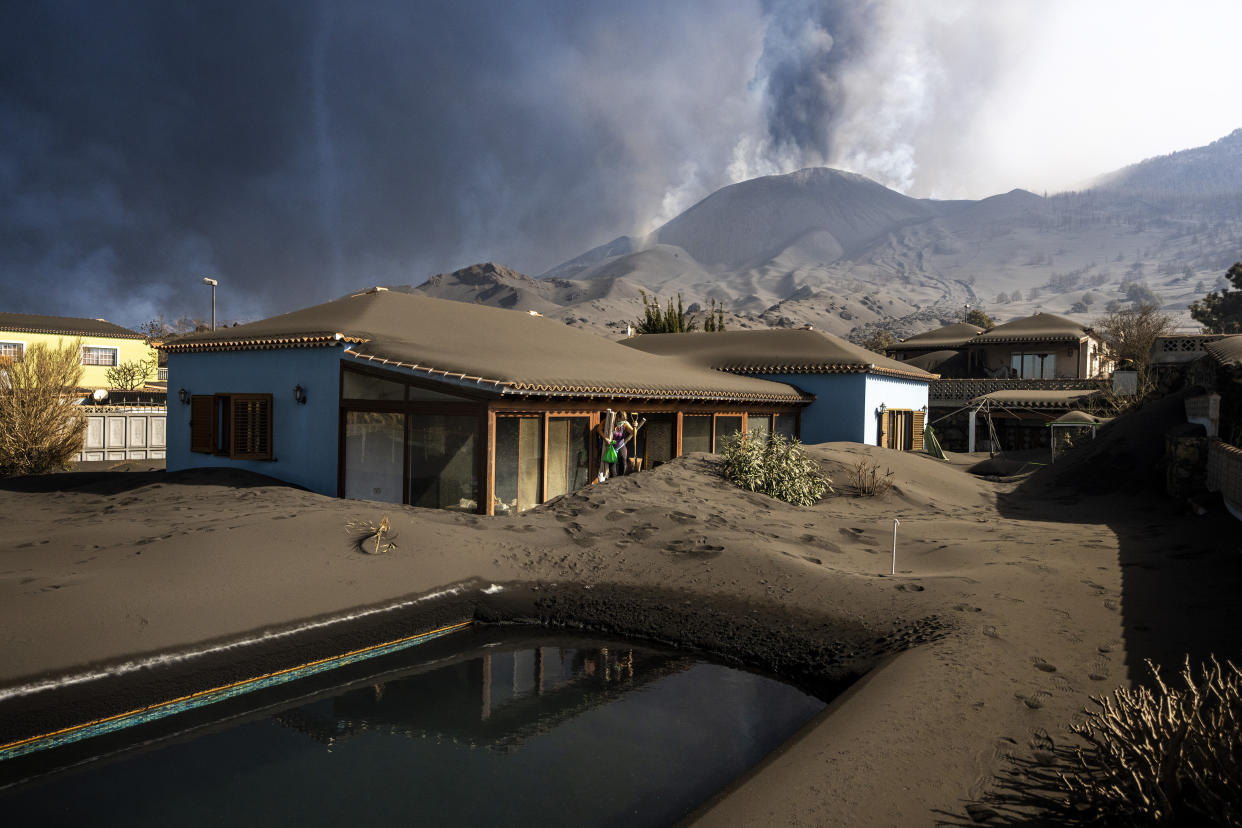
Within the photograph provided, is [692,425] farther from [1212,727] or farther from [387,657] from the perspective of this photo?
[1212,727]

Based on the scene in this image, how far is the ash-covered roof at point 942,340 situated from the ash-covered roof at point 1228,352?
34.5 metres

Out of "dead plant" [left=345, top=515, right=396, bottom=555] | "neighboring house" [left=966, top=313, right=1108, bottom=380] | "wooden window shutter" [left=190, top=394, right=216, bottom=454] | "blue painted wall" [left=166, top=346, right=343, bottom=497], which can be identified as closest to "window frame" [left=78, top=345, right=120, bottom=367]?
"blue painted wall" [left=166, top=346, right=343, bottom=497]

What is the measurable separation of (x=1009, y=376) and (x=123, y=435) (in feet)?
154

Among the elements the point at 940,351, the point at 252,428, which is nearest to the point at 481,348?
the point at 252,428

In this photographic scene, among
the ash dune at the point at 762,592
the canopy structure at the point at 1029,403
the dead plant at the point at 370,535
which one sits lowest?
the ash dune at the point at 762,592

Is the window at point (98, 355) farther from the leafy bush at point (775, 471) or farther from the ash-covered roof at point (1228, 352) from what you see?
the ash-covered roof at point (1228, 352)

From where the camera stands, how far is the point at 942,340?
56.0m

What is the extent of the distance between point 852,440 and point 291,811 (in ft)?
67.1

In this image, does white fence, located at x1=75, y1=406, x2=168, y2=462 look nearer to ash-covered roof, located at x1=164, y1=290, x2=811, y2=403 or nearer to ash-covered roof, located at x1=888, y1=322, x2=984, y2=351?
ash-covered roof, located at x1=164, y1=290, x2=811, y2=403

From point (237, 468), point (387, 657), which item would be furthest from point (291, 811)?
point (237, 468)

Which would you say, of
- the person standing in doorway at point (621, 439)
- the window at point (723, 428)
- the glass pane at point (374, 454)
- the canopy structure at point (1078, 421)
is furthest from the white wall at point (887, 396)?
the glass pane at point (374, 454)

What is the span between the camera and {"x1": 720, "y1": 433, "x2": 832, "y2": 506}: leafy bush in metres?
16.3

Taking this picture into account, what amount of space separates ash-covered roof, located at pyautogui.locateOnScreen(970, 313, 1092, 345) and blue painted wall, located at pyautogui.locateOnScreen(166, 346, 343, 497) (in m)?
44.5

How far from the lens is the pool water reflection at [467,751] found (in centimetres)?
590
